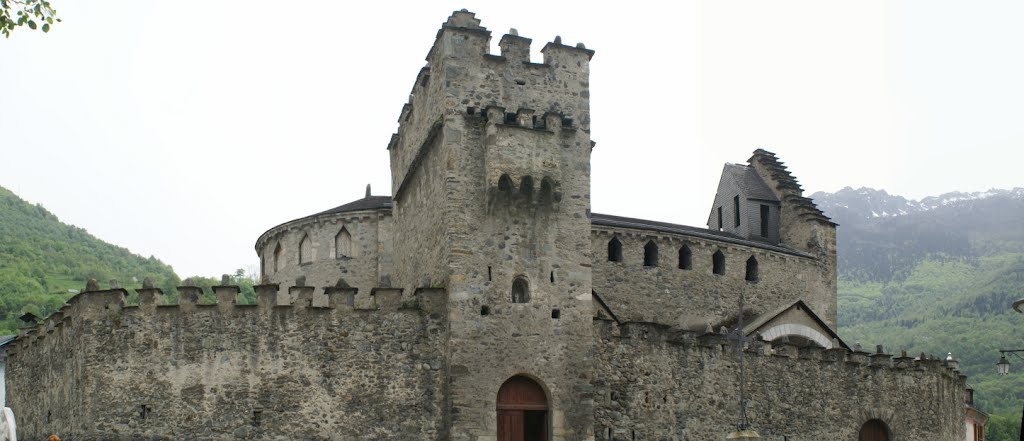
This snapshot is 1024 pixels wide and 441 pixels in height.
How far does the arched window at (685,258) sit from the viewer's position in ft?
165

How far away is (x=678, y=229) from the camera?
51.1 metres

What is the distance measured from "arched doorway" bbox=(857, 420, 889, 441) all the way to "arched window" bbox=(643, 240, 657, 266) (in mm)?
10135

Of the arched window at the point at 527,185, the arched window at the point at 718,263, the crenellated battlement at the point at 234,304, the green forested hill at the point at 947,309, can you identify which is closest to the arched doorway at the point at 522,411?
the crenellated battlement at the point at 234,304

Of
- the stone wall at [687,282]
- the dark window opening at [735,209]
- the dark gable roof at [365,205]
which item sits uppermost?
the dark window opening at [735,209]

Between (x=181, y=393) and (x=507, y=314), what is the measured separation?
8672mm

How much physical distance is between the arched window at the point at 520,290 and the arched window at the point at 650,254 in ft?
50.3

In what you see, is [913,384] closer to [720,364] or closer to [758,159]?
[720,364]

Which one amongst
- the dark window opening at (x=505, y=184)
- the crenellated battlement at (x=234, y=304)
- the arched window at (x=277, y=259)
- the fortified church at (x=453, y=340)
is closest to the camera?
the fortified church at (x=453, y=340)

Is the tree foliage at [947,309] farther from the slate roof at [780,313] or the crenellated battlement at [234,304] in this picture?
the crenellated battlement at [234,304]

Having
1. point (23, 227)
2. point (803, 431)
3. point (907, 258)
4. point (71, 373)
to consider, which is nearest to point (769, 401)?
point (803, 431)

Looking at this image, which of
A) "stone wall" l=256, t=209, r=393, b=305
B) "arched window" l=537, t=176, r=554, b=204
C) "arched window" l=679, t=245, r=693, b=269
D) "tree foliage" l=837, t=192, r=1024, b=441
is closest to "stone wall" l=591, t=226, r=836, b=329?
"arched window" l=679, t=245, r=693, b=269

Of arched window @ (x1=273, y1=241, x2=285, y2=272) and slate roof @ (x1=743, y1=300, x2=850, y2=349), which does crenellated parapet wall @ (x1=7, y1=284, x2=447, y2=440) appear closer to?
arched window @ (x1=273, y1=241, x2=285, y2=272)

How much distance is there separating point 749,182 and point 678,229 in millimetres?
8948

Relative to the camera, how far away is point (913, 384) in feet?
150
